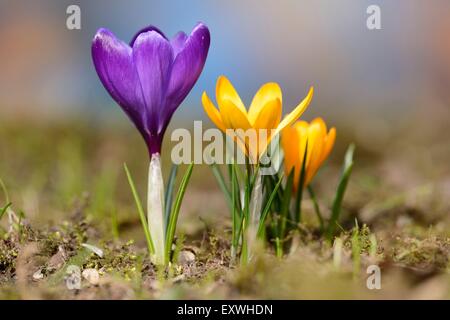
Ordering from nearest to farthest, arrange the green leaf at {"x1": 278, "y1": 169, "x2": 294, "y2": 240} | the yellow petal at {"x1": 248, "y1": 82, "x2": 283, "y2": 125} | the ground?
the ground
the yellow petal at {"x1": 248, "y1": 82, "x2": 283, "y2": 125}
the green leaf at {"x1": 278, "y1": 169, "x2": 294, "y2": 240}

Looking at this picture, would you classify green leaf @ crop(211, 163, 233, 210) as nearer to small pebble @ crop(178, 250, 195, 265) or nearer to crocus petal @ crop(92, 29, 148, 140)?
small pebble @ crop(178, 250, 195, 265)

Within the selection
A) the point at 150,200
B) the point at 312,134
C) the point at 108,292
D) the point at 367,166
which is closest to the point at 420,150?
the point at 367,166

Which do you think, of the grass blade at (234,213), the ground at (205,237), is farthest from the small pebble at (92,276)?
the grass blade at (234,213)

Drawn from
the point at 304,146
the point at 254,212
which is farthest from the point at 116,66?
the point at 304,146

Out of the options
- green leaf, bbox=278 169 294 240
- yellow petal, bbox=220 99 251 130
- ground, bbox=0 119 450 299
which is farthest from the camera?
green leaf, bbox=278 169 294 240

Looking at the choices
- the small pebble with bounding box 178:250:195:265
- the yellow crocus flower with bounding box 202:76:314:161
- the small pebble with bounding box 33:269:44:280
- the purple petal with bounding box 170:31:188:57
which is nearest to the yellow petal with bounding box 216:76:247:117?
the yellow crocus flower with bounding box 202:76:314:161

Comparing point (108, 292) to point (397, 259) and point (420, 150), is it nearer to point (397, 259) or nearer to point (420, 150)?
point (397, 259)
